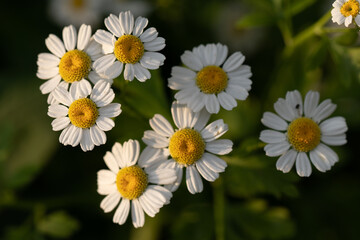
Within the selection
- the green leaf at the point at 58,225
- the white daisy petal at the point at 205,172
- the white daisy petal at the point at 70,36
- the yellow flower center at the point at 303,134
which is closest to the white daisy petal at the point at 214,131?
the white daisy petal at the point at 205,172

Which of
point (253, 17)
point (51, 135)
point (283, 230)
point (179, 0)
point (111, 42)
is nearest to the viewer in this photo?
point (111, 42)

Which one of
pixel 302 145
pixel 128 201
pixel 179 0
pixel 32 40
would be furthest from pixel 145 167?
pixel 32 40

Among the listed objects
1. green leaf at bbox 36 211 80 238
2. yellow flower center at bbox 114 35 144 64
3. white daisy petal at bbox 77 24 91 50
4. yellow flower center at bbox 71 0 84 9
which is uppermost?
yellow flower center at bbox 71 0 84 9

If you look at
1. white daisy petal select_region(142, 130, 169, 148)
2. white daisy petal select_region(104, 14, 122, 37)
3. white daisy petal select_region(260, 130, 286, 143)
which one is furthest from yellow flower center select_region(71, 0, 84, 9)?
white daisy petal select_region(260, 130, 286, 143)

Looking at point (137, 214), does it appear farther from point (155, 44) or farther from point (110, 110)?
point (155, 44)

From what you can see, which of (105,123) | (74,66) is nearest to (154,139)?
(105,123)

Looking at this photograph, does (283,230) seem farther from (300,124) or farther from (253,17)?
(253,17)

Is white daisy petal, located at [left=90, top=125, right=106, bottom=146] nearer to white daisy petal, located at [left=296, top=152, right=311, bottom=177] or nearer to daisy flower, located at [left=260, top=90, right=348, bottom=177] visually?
daisy flower, located at [left=260, top=90, right=348, bottom=177]

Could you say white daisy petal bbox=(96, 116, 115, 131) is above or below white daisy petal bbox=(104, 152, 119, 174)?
above
